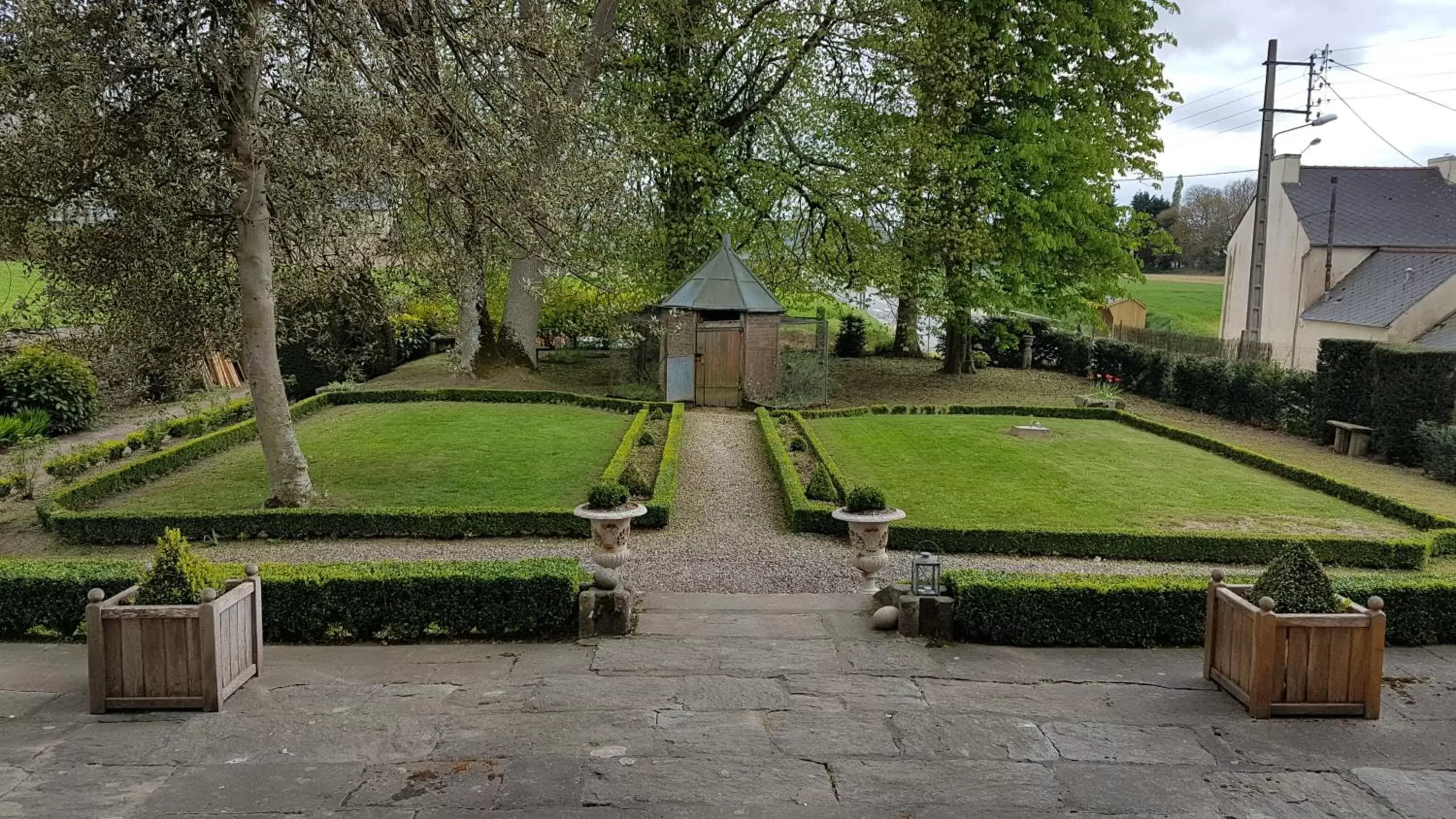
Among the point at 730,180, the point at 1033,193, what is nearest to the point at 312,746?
the point at 730,180

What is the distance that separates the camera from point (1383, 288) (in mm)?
29953

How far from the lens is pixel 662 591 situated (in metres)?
9.77

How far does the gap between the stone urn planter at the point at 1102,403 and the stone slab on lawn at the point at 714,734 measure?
18315 mm

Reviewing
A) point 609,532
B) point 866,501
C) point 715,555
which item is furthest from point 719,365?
point 609,532

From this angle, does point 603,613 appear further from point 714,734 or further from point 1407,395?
point 1407,395

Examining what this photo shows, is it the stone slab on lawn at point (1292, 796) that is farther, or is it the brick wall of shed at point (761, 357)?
the brick wall of shed at point (761, 357)

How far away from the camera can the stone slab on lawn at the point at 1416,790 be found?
530 cm

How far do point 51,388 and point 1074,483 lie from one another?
18.6 m

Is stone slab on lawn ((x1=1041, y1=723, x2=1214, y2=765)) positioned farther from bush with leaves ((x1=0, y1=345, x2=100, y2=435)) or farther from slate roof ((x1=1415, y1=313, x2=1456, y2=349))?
slate roof ((x1=1415, y1=313, x2=1456, y2=349))

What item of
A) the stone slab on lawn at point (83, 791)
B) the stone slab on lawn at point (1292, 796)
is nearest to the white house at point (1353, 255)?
the stone slab on lawn at point (1292, 796)

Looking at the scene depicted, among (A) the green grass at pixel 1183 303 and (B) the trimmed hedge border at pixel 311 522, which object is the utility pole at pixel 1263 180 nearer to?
(B) the trimmed hedge border at pixel 311 522

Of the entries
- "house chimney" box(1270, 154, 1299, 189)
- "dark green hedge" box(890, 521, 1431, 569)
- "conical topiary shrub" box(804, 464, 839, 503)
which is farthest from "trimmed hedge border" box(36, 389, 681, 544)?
"house chimney" box(1270, 154, 1299, 189)

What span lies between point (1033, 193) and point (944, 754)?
2125cm

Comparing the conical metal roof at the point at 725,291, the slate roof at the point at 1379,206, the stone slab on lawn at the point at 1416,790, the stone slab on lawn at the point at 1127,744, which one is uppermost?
the slate roof at the point at 1379,206
